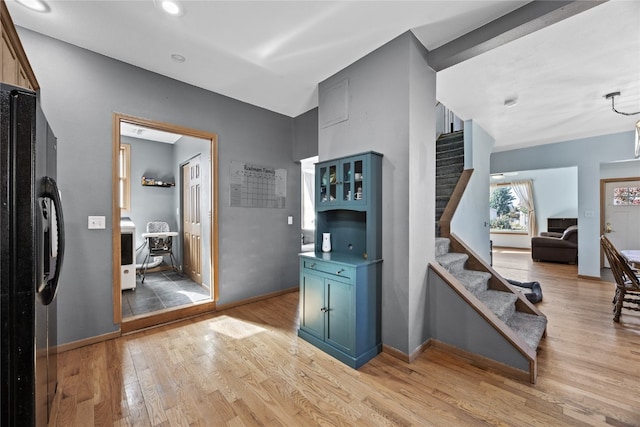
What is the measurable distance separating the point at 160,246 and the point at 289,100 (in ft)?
11.4

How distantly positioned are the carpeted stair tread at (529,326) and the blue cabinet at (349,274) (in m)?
1.29

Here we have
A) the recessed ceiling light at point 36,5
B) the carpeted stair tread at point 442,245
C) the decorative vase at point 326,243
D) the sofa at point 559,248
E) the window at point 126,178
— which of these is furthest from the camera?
the sofa at point 559,248

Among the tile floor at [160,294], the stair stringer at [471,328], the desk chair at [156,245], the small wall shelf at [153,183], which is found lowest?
the tile floor at [160,294]

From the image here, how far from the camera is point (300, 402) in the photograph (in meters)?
1.69

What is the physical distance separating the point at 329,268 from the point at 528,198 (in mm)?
9250

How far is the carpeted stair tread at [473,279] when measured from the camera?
261 cm

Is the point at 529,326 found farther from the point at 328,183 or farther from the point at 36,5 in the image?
the point at 36,5

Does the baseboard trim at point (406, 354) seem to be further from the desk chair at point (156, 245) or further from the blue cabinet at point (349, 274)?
the desk chair at point (156, 245)

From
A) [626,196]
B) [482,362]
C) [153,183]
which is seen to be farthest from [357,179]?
[626,196]

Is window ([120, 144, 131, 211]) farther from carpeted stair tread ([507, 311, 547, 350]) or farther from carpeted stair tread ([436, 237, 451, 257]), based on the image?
carpeted stair tread ([507, 311, 547, 350])

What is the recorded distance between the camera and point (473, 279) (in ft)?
9.18

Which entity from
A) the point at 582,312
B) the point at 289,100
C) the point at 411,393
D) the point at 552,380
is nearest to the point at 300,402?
the point at 411,393

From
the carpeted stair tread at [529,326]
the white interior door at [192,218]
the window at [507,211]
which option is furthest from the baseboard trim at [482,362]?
the window at [507,211]

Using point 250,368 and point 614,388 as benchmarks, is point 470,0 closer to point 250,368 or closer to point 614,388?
point 614,388
